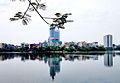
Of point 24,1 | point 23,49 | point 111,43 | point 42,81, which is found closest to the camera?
point 24,1

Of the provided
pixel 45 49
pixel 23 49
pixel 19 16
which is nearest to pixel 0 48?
pixel 23 49

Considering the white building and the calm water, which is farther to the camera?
the white building

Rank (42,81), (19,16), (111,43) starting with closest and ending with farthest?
(19,16)
(42,81)
(111,43)

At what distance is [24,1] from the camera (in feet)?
6.87

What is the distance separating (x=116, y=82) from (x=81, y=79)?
4.51 meters

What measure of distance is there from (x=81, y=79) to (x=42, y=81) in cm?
529

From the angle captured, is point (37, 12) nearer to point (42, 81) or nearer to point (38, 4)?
point (38, 4)

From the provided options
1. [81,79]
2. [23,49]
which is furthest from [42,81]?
[23,49]

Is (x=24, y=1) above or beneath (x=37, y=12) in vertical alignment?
above

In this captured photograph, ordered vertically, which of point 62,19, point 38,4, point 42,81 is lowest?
point 42,81

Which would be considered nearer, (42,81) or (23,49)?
(42,81)

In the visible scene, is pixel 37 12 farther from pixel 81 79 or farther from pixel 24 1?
pixel 81 79

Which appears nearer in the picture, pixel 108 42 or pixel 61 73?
pixel 61 73

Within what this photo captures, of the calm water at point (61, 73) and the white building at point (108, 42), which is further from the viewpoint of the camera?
the white building at point (108, 42)
